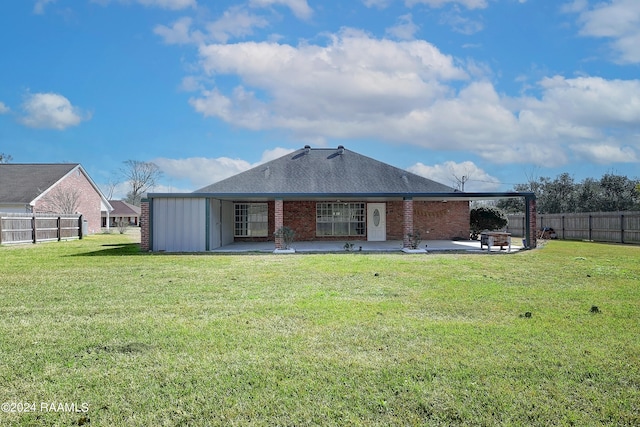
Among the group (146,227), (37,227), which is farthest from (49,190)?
(146,227)

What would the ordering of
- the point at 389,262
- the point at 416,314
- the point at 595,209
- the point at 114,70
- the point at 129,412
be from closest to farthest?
the point at 129,412 → the point at 416,314 → the point at 389,262 → the point at 114,70 → the point at 595,209

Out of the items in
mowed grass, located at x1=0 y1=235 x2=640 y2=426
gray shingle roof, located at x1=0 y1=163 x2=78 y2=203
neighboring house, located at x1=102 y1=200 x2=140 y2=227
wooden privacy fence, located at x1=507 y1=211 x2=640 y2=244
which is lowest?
mowed grass, located at x1=0 y1=235 x2=640 y2=426

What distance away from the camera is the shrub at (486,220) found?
78.9ft

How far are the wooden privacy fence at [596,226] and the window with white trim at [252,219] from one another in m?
18.5

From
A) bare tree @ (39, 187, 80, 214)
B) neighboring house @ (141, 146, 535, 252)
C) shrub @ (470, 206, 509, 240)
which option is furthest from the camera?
bare tree @ (39, 187, 80, 214)

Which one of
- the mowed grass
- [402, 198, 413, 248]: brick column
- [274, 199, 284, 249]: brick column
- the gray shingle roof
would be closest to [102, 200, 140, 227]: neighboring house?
the gray shingle roof

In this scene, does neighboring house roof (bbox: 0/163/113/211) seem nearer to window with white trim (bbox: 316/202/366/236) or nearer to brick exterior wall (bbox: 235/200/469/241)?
brick exterior wall (bbox: 235/200/469/241)

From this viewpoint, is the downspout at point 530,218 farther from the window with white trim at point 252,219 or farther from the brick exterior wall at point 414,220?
the window with white trim at point 252,219

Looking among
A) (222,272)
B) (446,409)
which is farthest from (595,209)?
(446,409)

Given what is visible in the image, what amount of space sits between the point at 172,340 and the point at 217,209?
14796 mm

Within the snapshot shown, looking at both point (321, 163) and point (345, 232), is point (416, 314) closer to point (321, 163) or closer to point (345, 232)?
point (345, 232)

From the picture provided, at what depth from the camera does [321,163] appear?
23.7 metres

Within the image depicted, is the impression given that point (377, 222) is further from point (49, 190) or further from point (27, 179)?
point (27, 179)

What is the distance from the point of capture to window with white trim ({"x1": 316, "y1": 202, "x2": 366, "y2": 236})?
22.5m
